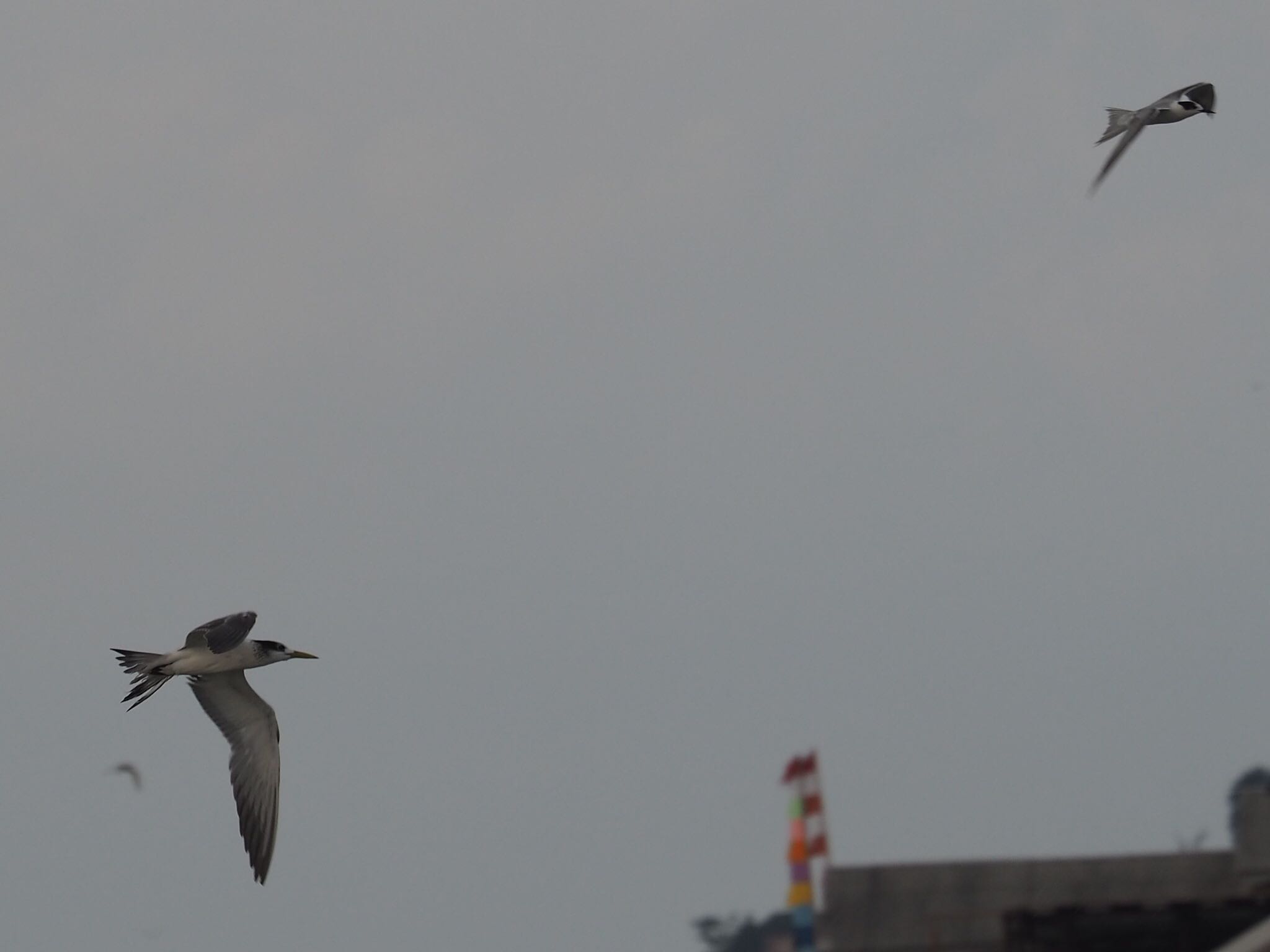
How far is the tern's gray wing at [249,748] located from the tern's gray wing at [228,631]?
8.17ft

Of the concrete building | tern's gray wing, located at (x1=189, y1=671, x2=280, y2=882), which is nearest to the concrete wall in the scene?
the concrete building

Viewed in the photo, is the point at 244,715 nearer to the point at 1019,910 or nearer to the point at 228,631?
the point at 228,631

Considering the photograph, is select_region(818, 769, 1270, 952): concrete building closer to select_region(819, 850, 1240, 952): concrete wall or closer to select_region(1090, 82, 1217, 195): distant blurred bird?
select_region(819, 850, 1240, 952): concrete wall

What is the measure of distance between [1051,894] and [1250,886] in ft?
13.8

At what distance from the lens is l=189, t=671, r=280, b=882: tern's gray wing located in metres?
31.1

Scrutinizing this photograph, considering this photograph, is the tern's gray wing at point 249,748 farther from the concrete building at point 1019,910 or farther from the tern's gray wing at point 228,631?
the concrete building at point 1019,910

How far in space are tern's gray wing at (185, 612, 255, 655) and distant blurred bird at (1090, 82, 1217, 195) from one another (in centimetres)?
1274

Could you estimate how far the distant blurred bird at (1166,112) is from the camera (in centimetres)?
2806

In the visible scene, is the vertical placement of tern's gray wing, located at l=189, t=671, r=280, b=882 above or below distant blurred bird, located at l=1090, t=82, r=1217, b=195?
below

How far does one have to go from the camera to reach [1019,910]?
103ft

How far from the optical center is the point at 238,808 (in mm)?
31406

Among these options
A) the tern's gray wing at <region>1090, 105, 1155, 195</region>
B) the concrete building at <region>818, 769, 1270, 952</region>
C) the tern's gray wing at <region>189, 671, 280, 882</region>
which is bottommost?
the concrete building at <region>818, 769, 1270, 952</region>

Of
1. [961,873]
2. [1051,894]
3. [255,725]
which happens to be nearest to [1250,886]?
[1051,894]

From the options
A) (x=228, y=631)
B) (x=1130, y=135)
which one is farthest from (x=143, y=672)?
(x=1130, y=135)
